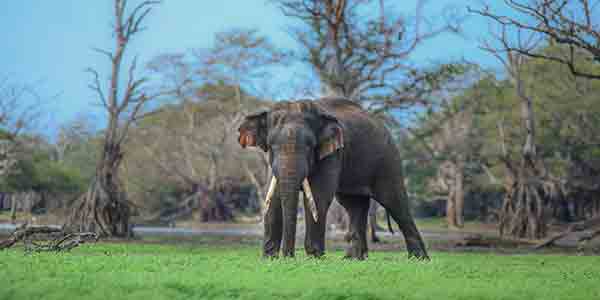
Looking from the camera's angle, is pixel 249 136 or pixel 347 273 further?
pixel 249 136

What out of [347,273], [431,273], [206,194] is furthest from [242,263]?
[206,194]

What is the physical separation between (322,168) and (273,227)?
3.82 feet

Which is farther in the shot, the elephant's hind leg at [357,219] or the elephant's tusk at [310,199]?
the elephant's hind leg at [357,219]

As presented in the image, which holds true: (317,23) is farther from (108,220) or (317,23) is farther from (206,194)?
(206,194)

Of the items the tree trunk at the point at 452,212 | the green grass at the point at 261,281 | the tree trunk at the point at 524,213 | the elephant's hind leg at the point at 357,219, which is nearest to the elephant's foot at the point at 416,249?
the elephant's hind leg at the point at 357,219

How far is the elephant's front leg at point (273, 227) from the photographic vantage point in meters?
11.8

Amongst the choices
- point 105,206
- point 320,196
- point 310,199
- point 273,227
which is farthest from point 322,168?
point 105,206

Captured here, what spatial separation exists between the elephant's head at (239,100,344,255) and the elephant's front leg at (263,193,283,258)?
0.15 meters

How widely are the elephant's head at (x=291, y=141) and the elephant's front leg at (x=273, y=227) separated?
0.48 ft

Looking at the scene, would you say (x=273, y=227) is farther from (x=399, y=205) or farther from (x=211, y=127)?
(x=211, y=127)

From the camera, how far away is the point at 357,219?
1400 centimetres

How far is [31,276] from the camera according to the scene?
810 cm

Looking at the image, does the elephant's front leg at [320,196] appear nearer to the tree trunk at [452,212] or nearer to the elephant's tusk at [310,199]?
the elephant's tusk at [310,199]

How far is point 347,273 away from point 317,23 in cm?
2222
